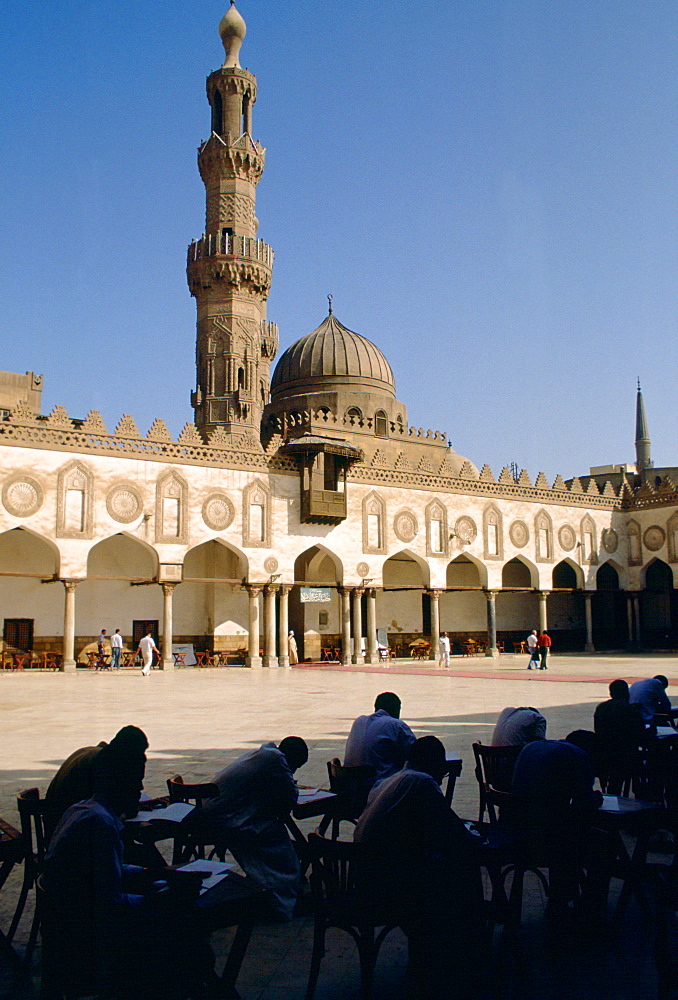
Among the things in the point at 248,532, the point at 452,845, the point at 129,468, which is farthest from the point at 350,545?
the point at 452,845

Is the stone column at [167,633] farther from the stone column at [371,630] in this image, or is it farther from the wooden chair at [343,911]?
the wooden chair at [343,911]

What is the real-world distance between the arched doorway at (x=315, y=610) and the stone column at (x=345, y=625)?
3.56 feet

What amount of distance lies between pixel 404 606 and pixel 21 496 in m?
16.1

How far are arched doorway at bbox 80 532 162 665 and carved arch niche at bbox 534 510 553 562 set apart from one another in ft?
48.6

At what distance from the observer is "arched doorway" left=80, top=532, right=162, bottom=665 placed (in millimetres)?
25828

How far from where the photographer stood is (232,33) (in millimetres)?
33875

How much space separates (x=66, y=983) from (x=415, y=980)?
1367mm

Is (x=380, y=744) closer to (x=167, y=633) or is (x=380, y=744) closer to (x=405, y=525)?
(x=167, y=633)

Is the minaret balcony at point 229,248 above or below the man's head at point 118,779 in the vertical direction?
above

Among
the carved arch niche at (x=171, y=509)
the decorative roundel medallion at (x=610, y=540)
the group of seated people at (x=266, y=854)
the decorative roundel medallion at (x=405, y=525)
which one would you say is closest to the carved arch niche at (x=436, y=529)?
the decorative roundel medallion at (x=405, y=525)

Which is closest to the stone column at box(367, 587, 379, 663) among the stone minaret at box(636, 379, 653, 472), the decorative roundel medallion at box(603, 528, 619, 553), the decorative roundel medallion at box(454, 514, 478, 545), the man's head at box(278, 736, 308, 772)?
the decorative roundel medallion at box(454, 514, 478, 545)

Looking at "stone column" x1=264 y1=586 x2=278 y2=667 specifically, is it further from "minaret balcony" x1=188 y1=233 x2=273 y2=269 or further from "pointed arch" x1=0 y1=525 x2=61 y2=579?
"minaret balcony" x1=188 y1=233 x2=273 y2=269

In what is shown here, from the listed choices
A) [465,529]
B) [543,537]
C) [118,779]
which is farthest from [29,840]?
[543,537]

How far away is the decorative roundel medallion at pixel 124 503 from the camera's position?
2316 centimetres
